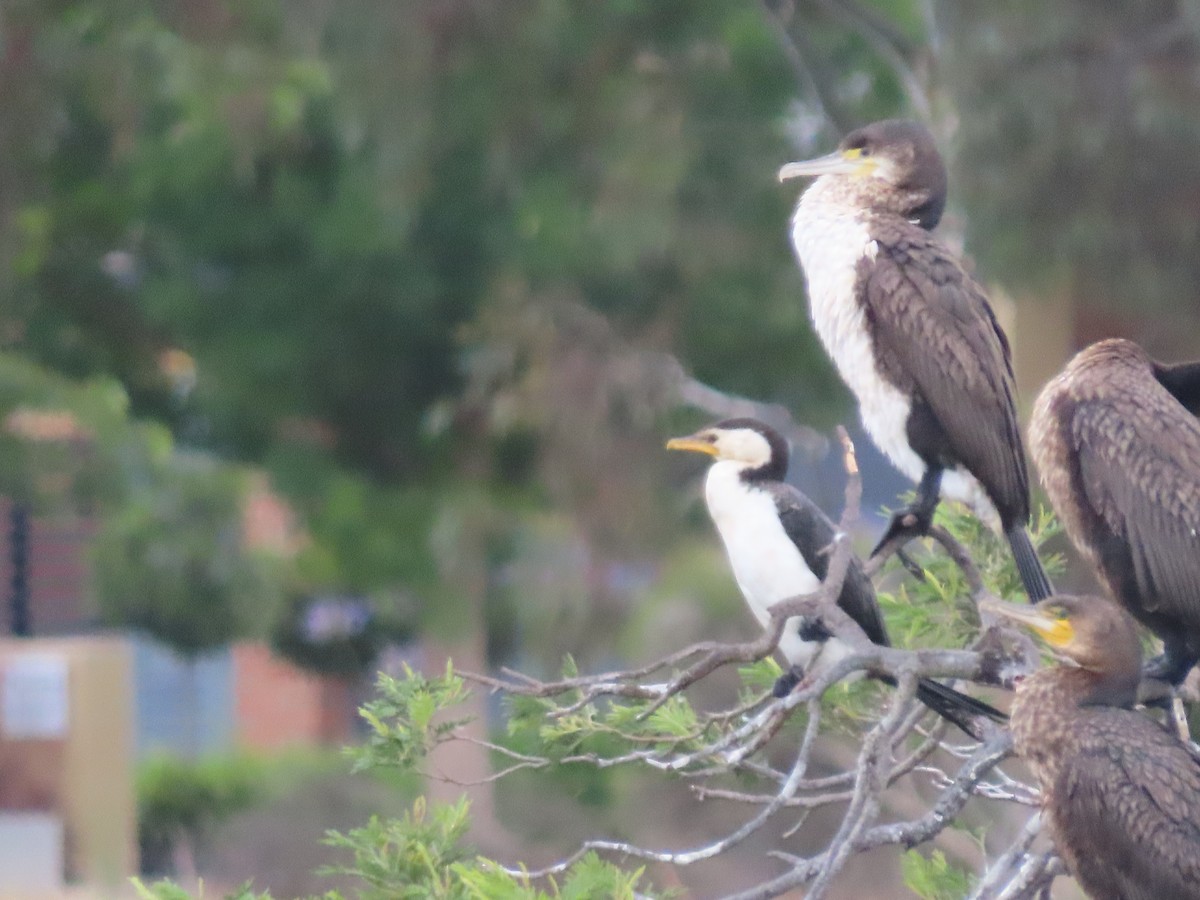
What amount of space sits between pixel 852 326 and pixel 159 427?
6.37 meters

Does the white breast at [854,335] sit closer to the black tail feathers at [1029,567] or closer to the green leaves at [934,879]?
the black tail feathers at [1029,567]

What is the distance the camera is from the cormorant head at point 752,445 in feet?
9.71

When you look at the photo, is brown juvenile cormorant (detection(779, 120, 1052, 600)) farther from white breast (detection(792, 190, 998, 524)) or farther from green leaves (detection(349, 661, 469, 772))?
green leaves (detection(349, 661, 469, 772))

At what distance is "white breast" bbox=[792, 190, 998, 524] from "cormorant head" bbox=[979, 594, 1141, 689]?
2.10 feet

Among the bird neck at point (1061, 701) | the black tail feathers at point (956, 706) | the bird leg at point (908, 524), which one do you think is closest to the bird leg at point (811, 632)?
the bird leg at point (908, 524)

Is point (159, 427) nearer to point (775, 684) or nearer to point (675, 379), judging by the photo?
point (675, 379)

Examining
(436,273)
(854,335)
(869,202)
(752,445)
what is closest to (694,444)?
(752,445)

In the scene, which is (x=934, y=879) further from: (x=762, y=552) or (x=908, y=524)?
(x=762, y=552)

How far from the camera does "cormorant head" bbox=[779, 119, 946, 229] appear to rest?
3045 mm

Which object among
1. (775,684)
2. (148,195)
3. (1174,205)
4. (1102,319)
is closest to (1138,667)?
(775,684)

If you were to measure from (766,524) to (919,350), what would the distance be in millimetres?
346

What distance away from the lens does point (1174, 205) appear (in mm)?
6262

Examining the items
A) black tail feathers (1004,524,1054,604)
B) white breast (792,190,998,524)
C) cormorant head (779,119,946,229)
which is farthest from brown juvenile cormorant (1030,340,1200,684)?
cormorant head (779,119,946,229)

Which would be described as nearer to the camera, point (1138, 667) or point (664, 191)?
point (1138, 667)
